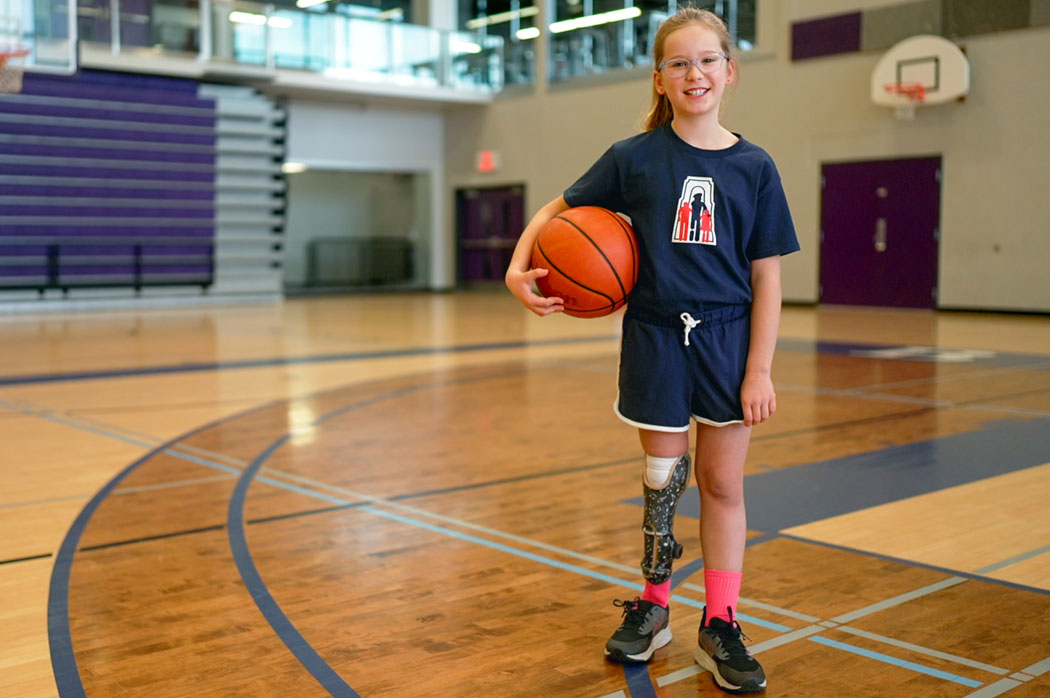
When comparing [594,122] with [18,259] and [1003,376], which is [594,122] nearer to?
[18,259]

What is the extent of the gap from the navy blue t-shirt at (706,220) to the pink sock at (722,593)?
0.57 m

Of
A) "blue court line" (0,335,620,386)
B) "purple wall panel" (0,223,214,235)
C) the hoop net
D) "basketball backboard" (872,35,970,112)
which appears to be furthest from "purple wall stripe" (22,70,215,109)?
the hoop net

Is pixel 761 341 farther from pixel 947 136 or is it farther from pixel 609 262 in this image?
pixel 947 136

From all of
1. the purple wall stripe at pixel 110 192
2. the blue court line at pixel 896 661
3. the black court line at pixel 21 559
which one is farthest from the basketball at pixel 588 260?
the purple wall stripe at pixel 110 192

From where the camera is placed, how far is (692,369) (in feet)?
7.20

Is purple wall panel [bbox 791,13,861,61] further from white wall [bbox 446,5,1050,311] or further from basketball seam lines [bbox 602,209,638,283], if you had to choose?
basketball seam lines [bbox 602,209,638,283]

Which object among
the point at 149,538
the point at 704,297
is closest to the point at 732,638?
the point at 704,297

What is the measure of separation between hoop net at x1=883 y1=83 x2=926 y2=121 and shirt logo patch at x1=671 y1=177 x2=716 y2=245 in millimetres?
11704

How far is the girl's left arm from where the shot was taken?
214cm

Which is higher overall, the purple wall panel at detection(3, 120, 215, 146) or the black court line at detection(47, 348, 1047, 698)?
the purple wall panel at detection(3, 120, 215, 146)

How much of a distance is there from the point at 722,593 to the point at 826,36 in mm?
13030

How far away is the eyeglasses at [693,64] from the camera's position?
213 cm

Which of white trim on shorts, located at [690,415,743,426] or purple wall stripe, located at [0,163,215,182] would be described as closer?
white trim on shorts, located at [690,415,743,426]

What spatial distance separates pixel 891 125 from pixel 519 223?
7298 mm
